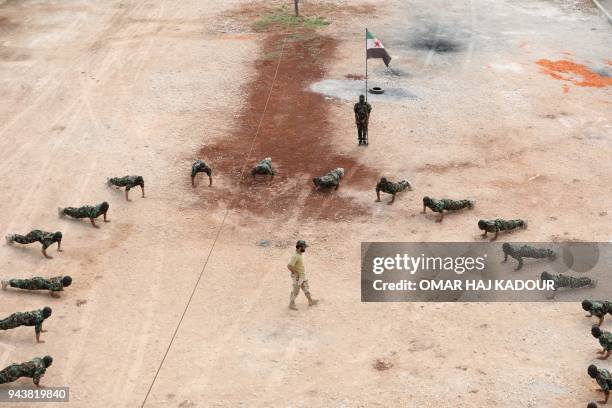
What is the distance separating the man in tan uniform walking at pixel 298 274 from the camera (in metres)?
15.1

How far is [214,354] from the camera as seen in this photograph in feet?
47.1

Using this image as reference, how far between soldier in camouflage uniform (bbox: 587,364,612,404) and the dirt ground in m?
0.36

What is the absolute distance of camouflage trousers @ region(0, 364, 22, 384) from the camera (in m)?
13.2

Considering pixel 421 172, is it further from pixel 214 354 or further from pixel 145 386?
pixel 145 386

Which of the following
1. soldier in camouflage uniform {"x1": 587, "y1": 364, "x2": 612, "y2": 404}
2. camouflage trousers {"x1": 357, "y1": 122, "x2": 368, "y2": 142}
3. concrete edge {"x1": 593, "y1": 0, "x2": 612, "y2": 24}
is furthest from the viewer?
concrete edge {"x1": 593, "y1": 0, "x2": 612, "y2": 24}

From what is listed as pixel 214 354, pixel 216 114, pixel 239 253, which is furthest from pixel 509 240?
pixel 216 114

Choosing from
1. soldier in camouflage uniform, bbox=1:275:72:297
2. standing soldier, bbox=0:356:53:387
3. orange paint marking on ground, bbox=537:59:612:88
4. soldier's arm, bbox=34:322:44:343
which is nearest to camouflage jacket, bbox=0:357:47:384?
standing soldier, bbox=0:356:53:387

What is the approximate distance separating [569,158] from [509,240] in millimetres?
5358

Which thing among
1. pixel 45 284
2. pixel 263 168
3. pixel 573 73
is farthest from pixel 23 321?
pixel 573 73

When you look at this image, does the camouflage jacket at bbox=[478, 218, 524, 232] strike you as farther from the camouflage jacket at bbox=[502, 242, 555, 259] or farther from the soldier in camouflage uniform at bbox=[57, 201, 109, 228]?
the soldier in camouflage uniform at bbox=[57, 201, 109, 228]

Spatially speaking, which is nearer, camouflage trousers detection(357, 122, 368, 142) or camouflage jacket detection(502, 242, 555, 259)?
camouflage jacket detection(502, 242, 555, 259)

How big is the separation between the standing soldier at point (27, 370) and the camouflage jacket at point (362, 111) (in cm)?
1201

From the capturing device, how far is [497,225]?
58.5ft

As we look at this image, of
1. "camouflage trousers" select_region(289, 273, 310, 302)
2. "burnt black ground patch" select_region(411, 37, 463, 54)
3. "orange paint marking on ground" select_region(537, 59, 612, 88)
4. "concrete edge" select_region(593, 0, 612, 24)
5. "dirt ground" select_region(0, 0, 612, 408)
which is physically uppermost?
"camouflage trousers" select_region(289, 273, 310, 302)
